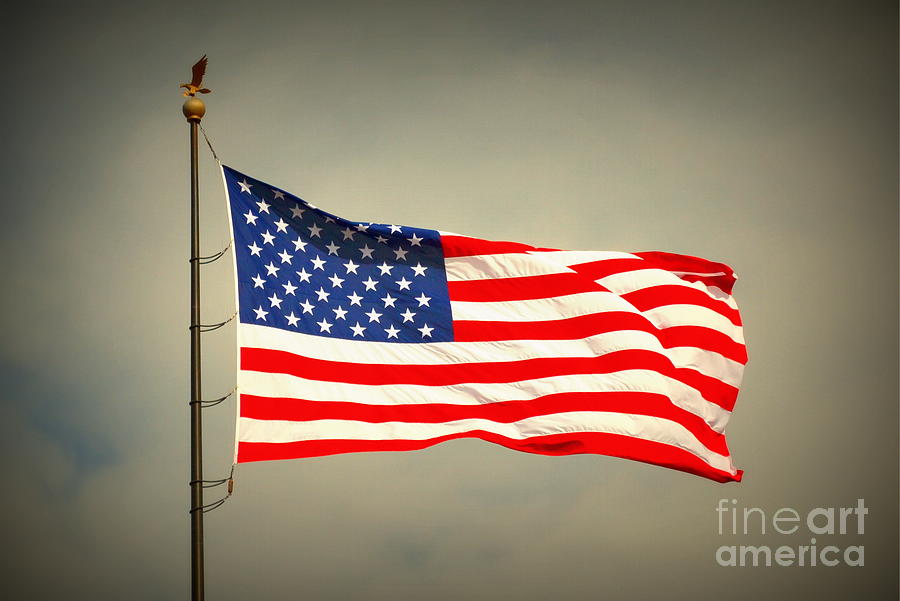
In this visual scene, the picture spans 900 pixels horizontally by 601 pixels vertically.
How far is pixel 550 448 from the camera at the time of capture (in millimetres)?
23984

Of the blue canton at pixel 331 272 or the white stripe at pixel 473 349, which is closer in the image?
the white stripe at pixel 473 349

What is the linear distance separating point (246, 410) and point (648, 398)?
8.79m

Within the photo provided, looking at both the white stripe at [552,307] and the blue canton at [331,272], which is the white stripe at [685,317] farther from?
the blue canton at [331,272]

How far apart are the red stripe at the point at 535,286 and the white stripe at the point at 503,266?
0.33 ft

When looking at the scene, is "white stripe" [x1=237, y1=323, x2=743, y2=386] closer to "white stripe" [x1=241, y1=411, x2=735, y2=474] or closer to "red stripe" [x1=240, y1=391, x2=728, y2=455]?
"red stripe" [x1=240, y1=391, x2=728, y2=455]

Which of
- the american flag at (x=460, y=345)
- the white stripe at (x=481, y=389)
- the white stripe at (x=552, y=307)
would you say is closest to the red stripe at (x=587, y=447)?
A: the american flag at (x=460, y=345)

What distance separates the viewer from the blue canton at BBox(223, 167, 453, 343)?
22.2 m

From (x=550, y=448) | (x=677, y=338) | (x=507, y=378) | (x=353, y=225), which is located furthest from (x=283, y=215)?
(x=677, y=338)

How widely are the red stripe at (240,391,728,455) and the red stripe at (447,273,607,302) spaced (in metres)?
2.36

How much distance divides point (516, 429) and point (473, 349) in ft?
6.24

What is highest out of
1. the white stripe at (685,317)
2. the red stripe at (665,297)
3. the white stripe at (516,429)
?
the red stripe at (665,297)

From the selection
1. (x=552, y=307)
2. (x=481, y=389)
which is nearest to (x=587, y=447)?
(x=481, y=389)

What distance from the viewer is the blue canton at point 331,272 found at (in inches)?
875

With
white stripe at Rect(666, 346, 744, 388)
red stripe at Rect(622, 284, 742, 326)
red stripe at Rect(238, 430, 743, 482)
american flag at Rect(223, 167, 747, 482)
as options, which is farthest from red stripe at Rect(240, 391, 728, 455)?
red stripe at Rect(622, 284, 742, 326)
